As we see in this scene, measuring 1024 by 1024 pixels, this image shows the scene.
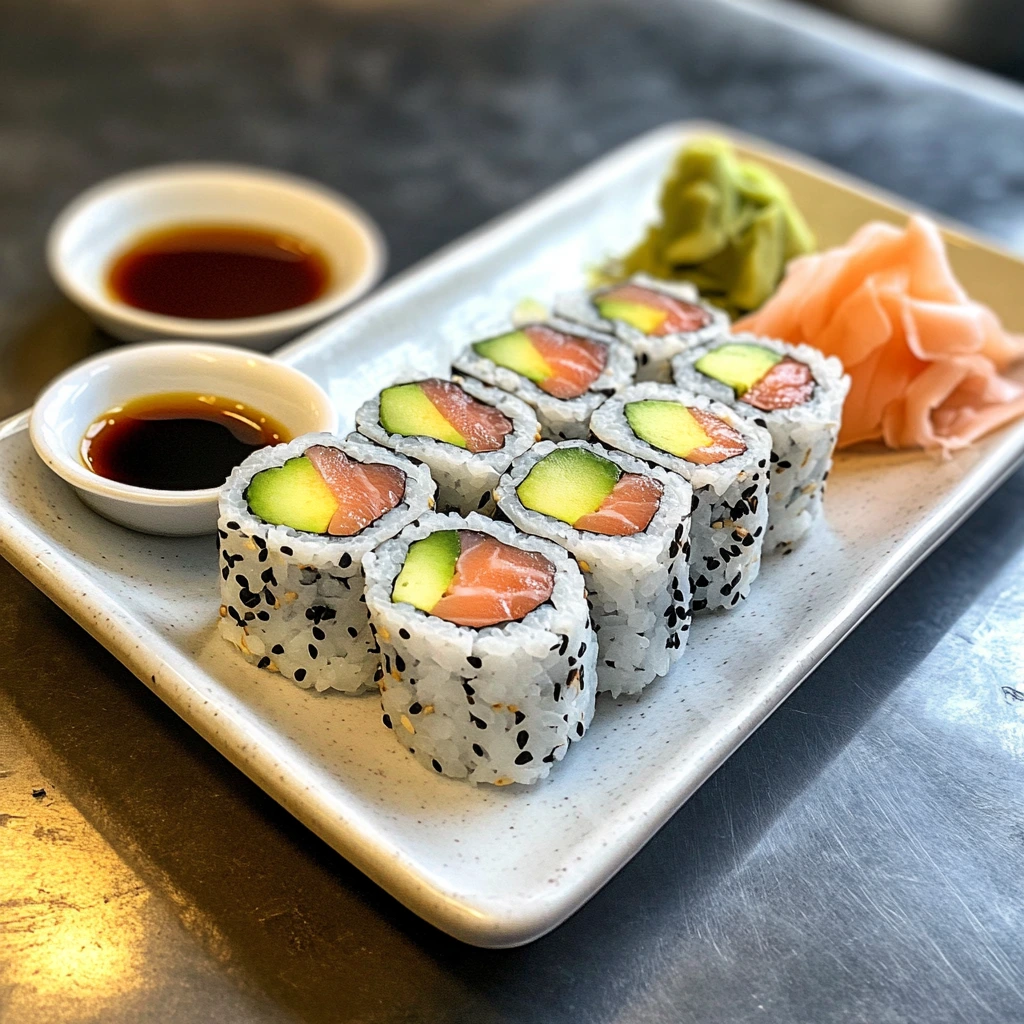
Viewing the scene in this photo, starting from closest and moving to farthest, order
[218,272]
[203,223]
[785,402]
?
[785,402] → [218,272] → [203,223]

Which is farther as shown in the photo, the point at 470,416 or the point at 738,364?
the point at 738,364

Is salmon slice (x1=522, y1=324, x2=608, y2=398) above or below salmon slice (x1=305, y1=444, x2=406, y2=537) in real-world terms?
above

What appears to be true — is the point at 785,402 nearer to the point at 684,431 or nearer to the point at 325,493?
the point at 684,431

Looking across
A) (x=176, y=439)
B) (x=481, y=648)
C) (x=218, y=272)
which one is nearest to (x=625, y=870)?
(x=481, y=648)

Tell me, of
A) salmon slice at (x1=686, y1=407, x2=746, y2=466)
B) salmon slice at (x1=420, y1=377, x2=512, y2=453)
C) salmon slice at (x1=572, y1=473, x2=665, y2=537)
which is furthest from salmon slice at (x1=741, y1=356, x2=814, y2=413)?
salmon slice at (x1=420, y1=377, x2=512, y2=453)

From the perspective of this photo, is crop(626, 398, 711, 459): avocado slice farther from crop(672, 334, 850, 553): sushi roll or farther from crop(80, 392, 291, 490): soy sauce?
crop(80, 392, 291, 490): soy sauce

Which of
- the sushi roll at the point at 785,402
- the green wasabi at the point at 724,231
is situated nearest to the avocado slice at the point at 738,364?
the sushi roll at the point at 785,402
